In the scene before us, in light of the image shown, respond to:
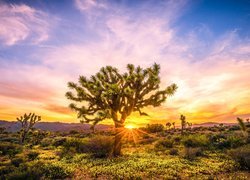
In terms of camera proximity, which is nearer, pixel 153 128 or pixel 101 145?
pixel 101 145

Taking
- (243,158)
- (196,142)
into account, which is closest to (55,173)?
(243,158)

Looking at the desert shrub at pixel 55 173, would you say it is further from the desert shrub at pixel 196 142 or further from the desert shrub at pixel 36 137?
the desert shrub at pixel 36 137

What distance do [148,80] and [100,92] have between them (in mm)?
3630

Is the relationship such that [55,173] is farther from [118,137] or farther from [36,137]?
[36,137]

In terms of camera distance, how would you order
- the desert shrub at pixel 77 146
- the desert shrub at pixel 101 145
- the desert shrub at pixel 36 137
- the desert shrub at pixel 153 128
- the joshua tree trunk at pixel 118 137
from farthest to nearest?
the desert shrub at pixel 153 128
the desert shrub at pixel 36 137
the desert shrub at pixel 77 146
the desert shrub at pixel 101 145
the joshua tree trunk at pixel 118 137

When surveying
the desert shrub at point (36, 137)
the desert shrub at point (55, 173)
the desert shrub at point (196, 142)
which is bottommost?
the desert shrub at point (55, 173)

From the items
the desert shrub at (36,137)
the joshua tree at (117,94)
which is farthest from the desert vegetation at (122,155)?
the desert shrub at (36,137)

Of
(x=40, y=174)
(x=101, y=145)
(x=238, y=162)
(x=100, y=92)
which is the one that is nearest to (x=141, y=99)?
(x=100, y=92)

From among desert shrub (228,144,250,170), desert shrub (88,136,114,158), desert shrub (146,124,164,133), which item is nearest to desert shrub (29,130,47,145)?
desert shrub (88,136,114,158)

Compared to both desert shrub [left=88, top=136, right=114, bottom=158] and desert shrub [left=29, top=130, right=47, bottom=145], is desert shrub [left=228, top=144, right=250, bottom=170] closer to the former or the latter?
desert shrub [left=88, top=136, right=114, bottom=158]

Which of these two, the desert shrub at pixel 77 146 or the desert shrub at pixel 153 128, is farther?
the desert shrub at pixel 153 128

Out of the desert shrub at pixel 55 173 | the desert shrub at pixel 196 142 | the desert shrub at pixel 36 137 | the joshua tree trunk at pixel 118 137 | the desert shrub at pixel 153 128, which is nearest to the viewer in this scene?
the desert shrub at pixel 55 173

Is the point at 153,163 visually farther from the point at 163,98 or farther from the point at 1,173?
the point at 1,173

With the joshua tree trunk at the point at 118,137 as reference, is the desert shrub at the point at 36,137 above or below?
below
